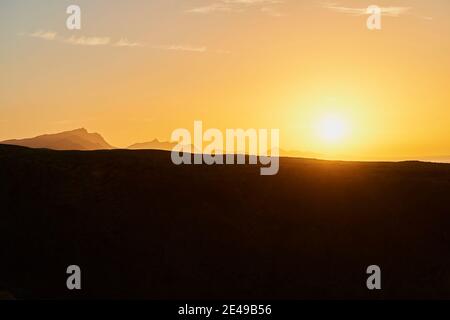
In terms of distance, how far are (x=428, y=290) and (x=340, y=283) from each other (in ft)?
18.8

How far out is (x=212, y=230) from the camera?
43.7 m

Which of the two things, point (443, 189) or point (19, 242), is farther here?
point (443, 189)

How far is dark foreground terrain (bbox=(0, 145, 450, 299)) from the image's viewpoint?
39.6 metres

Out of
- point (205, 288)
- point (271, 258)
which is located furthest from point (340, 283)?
point (205, 288)

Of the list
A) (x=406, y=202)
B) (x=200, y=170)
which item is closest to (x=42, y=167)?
(x=200, y=170)

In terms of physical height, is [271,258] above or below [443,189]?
below

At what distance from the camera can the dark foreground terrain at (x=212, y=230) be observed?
3962cm

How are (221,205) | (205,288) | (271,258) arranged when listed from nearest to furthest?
(205,288) < (271,258) < (221,205)

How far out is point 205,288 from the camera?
39.4m

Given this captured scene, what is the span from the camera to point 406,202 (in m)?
47.3

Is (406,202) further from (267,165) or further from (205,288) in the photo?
(205,288)
